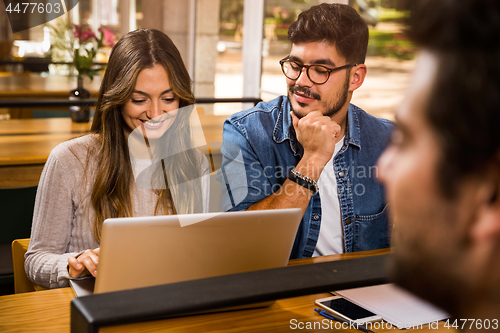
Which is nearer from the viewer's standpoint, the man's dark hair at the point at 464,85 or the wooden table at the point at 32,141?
the man's dark hair at the point at 464,85

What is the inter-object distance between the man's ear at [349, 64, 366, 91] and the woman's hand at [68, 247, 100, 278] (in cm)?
97

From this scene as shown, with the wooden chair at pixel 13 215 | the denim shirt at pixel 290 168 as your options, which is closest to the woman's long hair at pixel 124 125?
the denim shirt at pixel 290 168

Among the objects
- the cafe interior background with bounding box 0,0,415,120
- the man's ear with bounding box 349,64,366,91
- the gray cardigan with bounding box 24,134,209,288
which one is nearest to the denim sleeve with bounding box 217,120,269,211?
the gray cardigan with bounding box 24,134,209,288

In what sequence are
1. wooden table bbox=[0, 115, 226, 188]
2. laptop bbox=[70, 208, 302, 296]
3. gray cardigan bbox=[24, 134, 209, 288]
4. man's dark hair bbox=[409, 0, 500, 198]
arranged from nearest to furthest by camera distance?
man's dark hair bbox=[409, 0, 500, 198] → laptop bbox=[70, 208, 302, 296] → gray cardigan bbox=[24, 134, 209, 288] → wooden table bbox=[0, 115, 226, 188]

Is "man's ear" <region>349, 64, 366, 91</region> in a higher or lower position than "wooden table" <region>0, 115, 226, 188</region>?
higher

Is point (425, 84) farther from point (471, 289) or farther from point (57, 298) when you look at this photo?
point (57, 298)

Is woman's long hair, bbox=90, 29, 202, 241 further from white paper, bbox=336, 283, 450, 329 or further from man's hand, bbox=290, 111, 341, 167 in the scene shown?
white paper, bbox=336, 283, 450, 329

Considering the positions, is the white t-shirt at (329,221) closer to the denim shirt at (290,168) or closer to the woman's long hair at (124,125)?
the denim shirt at (290,168)

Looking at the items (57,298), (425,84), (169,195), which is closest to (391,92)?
(169,195)

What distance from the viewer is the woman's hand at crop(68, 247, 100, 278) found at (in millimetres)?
1010

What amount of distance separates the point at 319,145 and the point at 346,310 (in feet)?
1.80

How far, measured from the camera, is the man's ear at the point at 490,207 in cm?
25

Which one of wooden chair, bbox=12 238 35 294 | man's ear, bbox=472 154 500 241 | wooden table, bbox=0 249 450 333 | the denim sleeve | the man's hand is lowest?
wooden chair, bbox=12 238 35 294

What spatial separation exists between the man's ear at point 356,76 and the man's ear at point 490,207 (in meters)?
1.36
